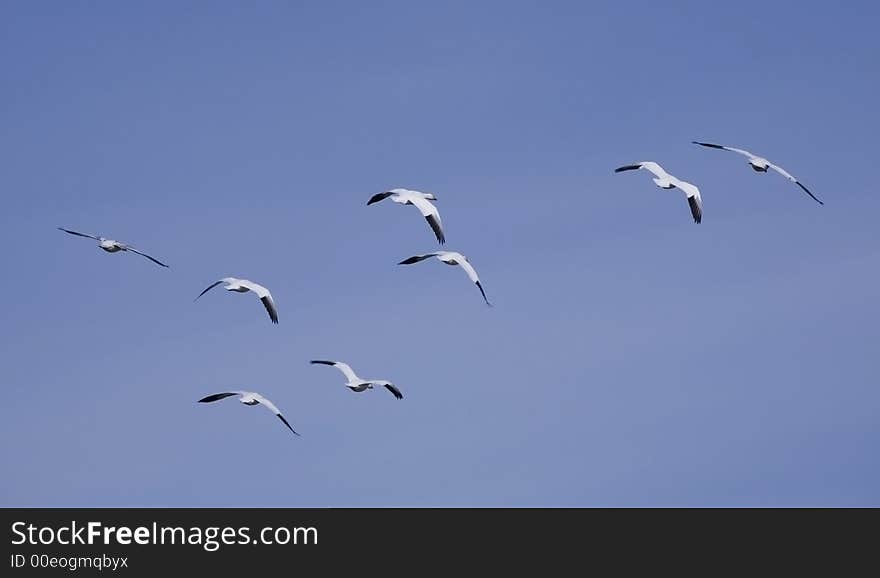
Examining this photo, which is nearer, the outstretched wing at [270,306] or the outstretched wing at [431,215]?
the outstretched wing at [431,215]

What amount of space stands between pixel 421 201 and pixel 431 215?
1.19 meters

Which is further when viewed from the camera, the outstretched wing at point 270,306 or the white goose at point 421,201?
the outstretched wing at point 270,306

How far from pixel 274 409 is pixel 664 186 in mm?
21042

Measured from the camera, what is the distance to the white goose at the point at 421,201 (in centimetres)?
12812

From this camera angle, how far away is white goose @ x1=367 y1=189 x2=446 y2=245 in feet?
420

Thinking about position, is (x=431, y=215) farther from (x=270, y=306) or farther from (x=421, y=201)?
(x=270, y=306)

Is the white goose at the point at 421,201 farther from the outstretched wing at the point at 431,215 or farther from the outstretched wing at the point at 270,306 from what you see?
the outstretched wing at the point at 270,306

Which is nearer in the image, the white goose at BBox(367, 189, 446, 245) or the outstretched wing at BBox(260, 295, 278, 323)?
the white goose at BBox(367, 189, 446, 245)

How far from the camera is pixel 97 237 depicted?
5349 inches

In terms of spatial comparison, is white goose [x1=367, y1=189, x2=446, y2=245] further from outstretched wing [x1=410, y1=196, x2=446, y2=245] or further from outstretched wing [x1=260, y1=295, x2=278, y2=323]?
outstretched wing [x1=260, y1=295, x2=278, y2=323]
